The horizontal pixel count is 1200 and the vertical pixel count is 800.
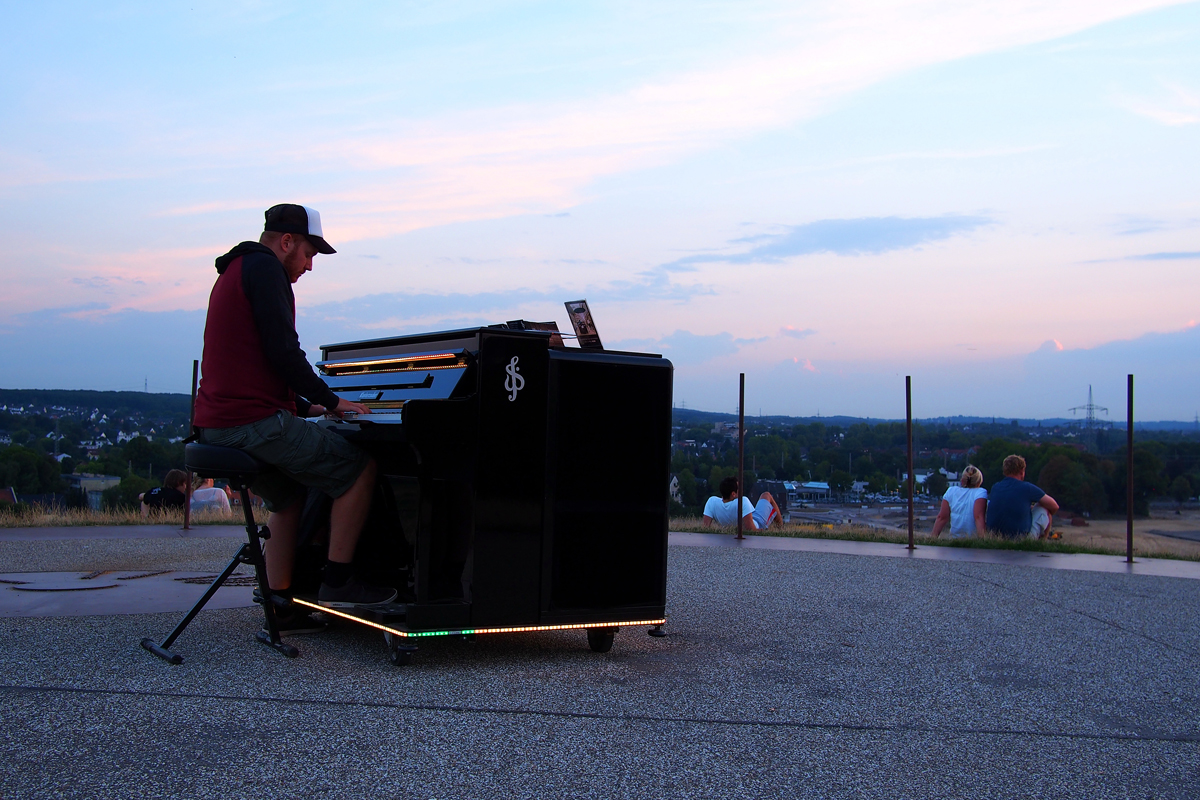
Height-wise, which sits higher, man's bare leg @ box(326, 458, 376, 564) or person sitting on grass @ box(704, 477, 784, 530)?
man's bare leg @ box(326, 458, 376, 564)

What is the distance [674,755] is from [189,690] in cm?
178

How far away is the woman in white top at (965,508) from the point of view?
10750 mm

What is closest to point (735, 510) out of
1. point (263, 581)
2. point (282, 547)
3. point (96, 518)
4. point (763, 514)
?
point (763, 514)

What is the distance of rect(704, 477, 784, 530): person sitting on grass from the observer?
10930 millimetres

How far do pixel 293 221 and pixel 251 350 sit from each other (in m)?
0.67

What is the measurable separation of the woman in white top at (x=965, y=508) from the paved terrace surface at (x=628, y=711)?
4.81 meters

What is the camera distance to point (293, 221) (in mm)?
4637

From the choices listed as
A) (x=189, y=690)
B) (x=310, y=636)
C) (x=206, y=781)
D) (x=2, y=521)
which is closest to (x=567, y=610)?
(x=310, y=636)

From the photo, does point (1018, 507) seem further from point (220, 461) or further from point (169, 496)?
point (169, 496)

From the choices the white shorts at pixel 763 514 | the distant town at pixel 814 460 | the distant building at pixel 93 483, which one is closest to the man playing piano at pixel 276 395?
the distant town at pixel 814 460

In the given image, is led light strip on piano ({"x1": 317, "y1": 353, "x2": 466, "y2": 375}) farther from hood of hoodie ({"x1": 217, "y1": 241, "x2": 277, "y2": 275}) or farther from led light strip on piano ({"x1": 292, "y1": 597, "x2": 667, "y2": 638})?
led light strip on piano ({"x1": 292, "y1": 597, "x2": 667, "y2": 638})

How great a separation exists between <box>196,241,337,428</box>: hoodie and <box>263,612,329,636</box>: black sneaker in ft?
3.55

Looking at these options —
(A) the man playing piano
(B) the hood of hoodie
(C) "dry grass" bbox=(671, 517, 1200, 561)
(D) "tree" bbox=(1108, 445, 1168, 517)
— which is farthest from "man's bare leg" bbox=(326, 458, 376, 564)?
(D) "tree" bbox=(1108, 445, 1168, 517)

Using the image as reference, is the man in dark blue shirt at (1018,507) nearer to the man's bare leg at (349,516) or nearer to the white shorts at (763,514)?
Answer: the white shorts at (763,514)
